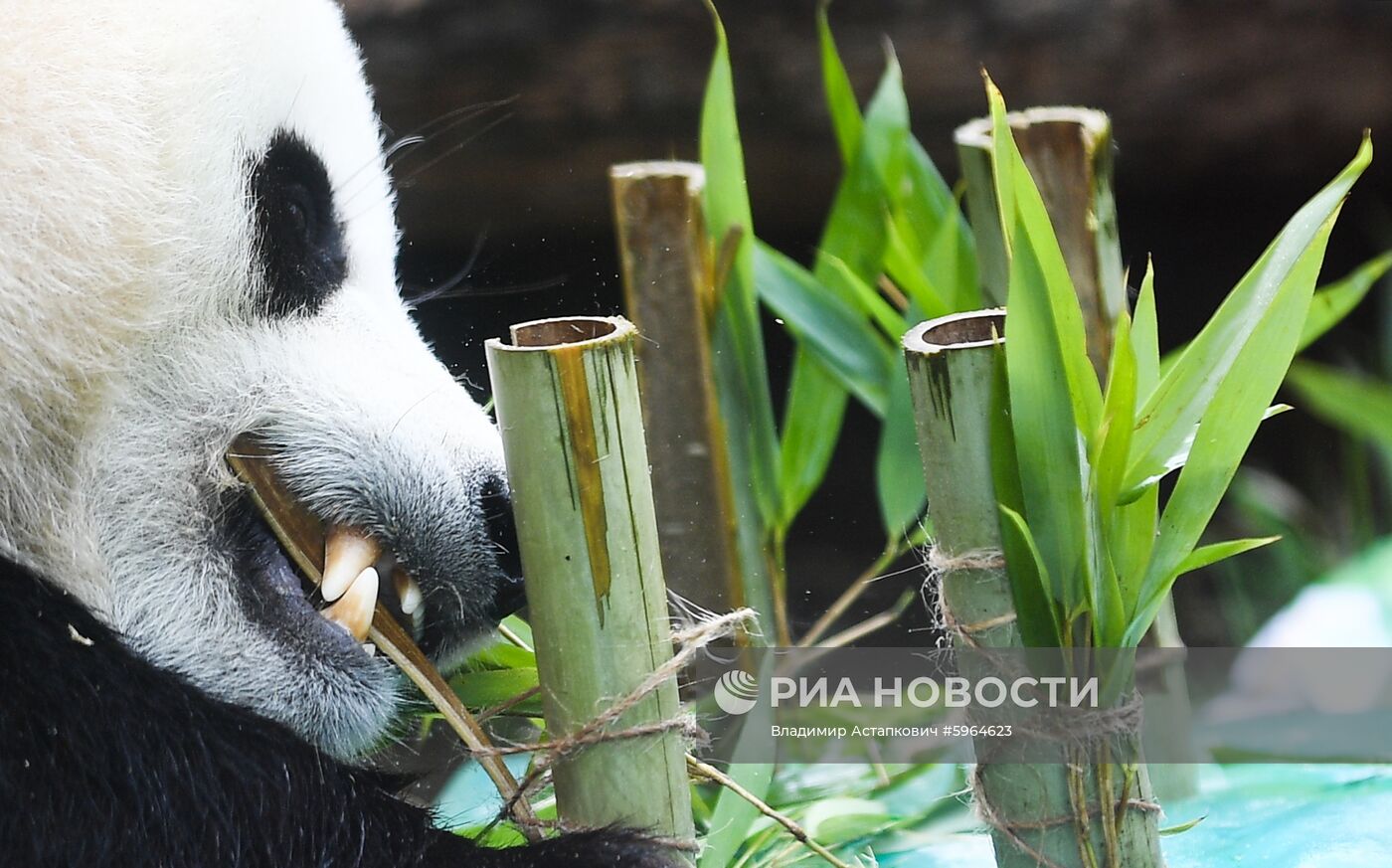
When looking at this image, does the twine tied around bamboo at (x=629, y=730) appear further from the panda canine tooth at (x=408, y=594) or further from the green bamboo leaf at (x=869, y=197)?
the green bamboo leaf at (x=869, y=197)

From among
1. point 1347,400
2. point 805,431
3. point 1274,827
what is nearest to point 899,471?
point 805,431

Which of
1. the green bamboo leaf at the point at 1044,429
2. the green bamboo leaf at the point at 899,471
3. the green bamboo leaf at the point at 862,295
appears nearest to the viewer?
the green bamboo leaf at the point at 1044,429

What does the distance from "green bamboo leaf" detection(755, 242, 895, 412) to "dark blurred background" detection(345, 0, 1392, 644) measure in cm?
3

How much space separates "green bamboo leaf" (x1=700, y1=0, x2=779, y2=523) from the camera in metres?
0.95

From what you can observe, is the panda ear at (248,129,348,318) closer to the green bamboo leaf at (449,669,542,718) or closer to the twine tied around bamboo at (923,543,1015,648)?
the green bamboo leaf at (449,669,542,718)

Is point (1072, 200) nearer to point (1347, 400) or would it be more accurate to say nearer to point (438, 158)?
point (438, 158)

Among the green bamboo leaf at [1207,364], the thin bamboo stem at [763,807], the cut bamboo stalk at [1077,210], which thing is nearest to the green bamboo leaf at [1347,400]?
the cut bamboo stalk at [1077,210]

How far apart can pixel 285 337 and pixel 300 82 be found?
16 centimetres

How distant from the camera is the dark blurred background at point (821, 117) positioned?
2.99ft

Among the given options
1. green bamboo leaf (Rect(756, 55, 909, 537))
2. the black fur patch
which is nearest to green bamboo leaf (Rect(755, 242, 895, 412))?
green bamboo leaf (Rect(756, 55, 909, 537))

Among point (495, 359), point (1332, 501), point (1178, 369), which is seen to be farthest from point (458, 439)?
point (1332, 501)

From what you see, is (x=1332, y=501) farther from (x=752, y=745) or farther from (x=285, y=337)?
(x=285, y=337)

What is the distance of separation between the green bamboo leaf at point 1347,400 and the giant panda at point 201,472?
1.06 meters

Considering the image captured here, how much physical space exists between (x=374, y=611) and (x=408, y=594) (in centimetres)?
2
